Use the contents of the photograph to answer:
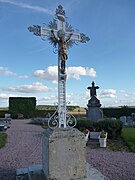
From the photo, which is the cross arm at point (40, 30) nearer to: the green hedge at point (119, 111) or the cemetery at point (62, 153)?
the cemetery at point (62, 153)

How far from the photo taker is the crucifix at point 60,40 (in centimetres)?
464

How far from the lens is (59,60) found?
4805mm

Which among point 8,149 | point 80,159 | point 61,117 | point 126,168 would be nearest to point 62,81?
point 61,117

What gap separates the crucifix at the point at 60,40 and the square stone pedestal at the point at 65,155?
0.43 metres

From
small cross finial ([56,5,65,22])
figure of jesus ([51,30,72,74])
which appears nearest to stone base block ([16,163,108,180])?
figure of jesus ([51,30,72,74])

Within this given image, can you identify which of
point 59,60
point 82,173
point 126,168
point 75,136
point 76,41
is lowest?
point 126,168

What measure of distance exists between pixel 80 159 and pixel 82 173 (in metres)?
0.29

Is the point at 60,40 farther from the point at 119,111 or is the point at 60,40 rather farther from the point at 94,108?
the point at 119,111

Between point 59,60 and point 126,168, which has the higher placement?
point 59,60

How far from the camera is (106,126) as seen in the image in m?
11.5

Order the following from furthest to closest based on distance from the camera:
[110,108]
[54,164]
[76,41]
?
A: [110,108] → [76,41] → [54,164]

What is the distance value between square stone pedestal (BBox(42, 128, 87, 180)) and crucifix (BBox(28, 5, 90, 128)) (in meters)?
0.43

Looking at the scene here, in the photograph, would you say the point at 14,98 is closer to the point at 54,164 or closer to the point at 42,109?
the point at 42,109

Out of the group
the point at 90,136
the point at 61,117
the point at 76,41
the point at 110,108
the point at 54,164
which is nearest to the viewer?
the point at 54,164
